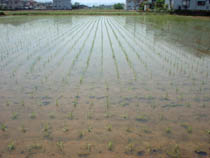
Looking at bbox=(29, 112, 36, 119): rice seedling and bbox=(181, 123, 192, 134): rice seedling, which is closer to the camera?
bbox=(181, 123, 192, 134): rice seedling

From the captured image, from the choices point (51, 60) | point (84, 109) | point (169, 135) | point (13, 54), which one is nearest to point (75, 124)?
point (84, 109)

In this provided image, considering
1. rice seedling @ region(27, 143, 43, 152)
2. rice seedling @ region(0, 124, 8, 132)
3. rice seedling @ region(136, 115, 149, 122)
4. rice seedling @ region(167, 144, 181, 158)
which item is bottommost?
rice seedling @ region(167, 144, 181, 158)

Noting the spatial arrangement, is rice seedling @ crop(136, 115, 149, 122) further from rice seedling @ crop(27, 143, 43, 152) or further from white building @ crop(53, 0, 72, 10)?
white building @ crop(53, 0, 72, 10)

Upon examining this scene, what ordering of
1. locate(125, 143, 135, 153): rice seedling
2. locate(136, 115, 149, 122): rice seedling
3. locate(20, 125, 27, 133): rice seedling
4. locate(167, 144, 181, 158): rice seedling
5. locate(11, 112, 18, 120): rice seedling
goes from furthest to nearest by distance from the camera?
locate(11, 112, 18, 120): rice seedling < locate(136, 115, 149, 122): rice seedling < locate(20, 125, 27, 133): rice seedling < locate(125, 143, 135, 153): rice seedling < locate(167, 144, 181, 158): rice seedling

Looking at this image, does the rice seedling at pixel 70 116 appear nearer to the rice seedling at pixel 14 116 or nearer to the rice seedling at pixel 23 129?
the rice seedling at pixel 23 129

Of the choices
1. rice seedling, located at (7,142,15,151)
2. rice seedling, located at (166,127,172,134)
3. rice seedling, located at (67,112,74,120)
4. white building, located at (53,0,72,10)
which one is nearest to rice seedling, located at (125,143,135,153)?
rice seedling, located at (166,127,172,134)

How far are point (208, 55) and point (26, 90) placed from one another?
20.9 feet

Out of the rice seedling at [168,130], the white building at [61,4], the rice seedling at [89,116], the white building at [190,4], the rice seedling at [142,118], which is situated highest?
the white building at [61,4]

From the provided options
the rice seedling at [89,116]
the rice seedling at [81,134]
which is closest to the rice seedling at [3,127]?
the rice seedling at [81,134]

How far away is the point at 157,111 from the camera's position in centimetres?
376

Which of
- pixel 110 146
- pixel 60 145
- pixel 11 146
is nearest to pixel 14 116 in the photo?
pixel 11 146

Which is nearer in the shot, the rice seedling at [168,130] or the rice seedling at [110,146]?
the rice seedling at [110,146]

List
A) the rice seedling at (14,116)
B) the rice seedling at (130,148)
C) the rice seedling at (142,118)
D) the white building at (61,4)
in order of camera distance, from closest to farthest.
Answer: the rice seedling at (130,148) → the rice seedling at (142,118) → the rice seedling at (14,116) → the white building at (61,4)

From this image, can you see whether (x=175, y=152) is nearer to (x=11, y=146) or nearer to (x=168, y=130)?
(x=168, y=130)
